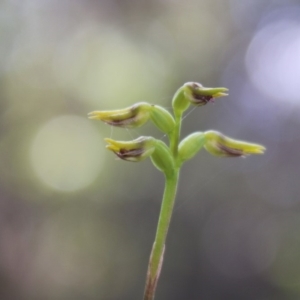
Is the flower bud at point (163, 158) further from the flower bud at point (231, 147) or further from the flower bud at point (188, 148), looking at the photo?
the flower bud at point (231, 147)

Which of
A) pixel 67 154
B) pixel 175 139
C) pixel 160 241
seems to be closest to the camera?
pixel 160 241

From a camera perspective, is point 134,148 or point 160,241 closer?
point 160,241

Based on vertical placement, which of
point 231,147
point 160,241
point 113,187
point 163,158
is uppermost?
point 113,187

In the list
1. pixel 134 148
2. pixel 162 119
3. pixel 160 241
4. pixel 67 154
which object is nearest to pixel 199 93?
pixel 162 119

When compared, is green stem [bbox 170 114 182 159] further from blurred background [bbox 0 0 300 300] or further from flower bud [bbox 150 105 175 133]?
blurred background [bbox 0 0 300 300]

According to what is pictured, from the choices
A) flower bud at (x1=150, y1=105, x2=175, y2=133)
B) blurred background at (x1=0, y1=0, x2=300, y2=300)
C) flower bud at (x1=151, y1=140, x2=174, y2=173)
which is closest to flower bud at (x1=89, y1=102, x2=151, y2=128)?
flower bud at (x1=150, y1=105, x2=175, y2=133)

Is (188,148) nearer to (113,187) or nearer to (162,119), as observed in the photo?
(162,119)
